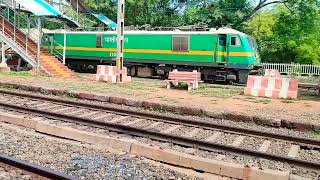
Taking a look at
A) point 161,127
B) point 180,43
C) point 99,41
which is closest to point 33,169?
point 161,127

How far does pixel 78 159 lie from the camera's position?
22.2ft

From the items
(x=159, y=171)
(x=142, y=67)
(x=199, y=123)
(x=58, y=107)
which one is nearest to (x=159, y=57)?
(x=142, y=67)

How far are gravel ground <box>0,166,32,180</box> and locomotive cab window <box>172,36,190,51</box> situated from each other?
1795 centimetres

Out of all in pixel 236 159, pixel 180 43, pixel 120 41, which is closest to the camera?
pixel 236 159

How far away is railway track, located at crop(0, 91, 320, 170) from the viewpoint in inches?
286

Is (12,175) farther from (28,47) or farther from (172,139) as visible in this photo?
(28,47)

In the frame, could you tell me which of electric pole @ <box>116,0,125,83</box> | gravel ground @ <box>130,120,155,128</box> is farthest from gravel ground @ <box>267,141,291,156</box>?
electric pole @ <box>116,0,125,83</box>

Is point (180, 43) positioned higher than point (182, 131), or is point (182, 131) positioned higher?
point (180, 43)

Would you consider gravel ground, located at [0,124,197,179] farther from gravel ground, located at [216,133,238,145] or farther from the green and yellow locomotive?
the green and yellow locomotive

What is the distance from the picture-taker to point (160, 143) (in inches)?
311

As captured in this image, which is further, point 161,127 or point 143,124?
point 143,124

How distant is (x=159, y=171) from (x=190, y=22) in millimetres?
28729

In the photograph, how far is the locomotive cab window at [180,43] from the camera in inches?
912

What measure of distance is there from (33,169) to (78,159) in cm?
112
